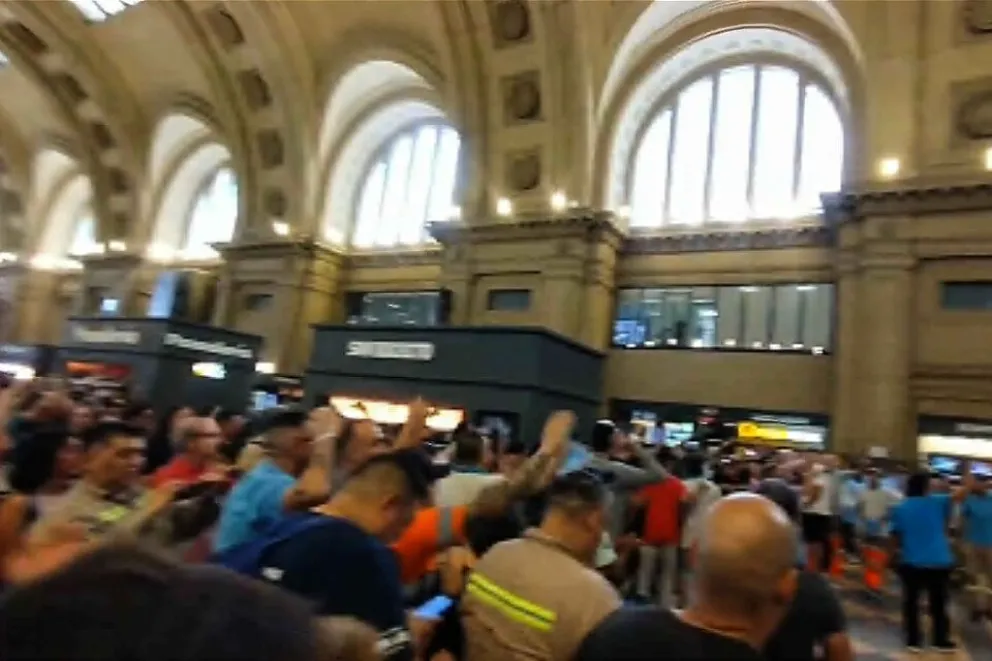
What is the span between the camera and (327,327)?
12.0 metres

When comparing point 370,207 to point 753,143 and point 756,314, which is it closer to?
point 753,143

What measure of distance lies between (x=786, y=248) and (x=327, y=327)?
399 inches

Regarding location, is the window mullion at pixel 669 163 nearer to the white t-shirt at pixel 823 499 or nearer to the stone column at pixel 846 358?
the stone column at pixel 846 358

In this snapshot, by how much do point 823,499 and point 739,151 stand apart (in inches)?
453

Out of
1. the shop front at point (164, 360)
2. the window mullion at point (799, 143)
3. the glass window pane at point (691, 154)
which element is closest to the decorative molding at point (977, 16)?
the window mullion at point (799, 143)

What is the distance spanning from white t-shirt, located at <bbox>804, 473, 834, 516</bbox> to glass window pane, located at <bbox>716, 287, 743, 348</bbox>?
317 inches

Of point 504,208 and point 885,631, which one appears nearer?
point 885,631

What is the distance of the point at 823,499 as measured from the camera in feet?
25.0

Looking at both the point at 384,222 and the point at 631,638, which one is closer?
the point at 631,638

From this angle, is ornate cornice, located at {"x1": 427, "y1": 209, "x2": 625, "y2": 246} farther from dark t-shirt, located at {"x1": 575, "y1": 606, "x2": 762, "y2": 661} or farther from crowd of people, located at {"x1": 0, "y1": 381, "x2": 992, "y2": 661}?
dark t-shirt, located at {"x1": 575, "y1": 606, "x2": 762, "y2": 661}

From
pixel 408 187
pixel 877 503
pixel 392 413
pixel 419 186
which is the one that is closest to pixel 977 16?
pixel 877 503

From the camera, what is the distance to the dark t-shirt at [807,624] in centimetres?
227

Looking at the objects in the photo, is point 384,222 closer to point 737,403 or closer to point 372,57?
point 372,57

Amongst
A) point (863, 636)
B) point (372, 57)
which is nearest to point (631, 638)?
point (863, 636)
